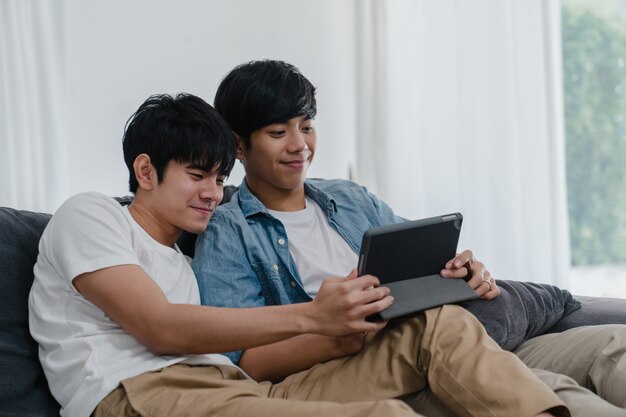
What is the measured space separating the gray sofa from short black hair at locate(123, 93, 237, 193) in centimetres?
17

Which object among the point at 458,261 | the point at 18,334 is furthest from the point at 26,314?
the point at 458,261

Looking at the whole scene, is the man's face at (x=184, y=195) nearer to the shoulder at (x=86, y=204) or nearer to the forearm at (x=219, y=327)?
the shoulder at (x=86, y=204)

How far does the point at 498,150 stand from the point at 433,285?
2.38 metres

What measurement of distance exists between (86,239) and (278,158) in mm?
572

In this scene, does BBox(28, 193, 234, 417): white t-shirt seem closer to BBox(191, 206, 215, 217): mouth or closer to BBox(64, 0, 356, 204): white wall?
BBox(191, 206, 215, 217): mouth

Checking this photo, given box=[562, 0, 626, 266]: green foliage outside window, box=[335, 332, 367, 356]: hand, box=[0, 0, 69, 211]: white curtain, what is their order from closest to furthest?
box=[335, 332, 367, 356]: hand < box=[0, 0, 69, 211]: white curtain < box=[562, 0, 626, 266]: green foliage outside window

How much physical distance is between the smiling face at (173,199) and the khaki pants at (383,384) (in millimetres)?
309

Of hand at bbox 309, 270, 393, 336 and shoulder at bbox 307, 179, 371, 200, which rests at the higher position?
shoulder at bbox 307, 179, 371, 200

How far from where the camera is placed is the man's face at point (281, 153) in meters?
1.83

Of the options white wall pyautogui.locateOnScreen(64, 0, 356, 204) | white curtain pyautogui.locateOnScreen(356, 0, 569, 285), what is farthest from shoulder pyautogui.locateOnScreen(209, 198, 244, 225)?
white curtain pyautogui.locateOnScreen(356, 0, 569, 285)

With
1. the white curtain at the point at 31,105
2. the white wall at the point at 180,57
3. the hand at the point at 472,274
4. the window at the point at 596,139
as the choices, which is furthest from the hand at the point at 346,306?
the window at the point at 596,139

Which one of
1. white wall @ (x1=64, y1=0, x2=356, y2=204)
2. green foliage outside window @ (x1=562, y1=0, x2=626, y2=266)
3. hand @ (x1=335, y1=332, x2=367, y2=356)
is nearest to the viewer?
hand @ (x1=335, y1=332, x2=367, y2=356)

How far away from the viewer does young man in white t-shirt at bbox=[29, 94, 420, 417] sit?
1317 mm

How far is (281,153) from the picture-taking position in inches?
→ 72.1
